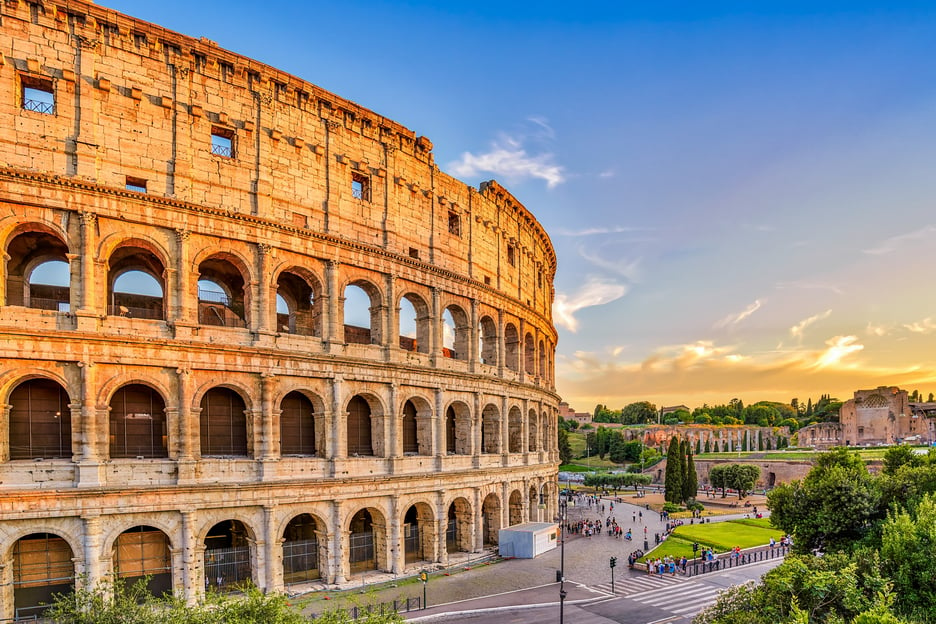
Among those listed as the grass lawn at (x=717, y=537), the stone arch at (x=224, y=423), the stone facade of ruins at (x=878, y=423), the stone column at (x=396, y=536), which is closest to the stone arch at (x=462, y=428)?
the stone column at (x=396, y=536)

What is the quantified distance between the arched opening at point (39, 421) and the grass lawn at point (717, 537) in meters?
29.6

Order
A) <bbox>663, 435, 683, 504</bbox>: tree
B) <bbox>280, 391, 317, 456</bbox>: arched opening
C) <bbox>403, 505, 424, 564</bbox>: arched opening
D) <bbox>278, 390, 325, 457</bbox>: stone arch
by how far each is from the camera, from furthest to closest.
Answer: <bbox>663, 435, 683, 504</bbox>: tree, <bbox>403, 505, 424, 564</bbox>: arched opening, <bbox>280, 391, 317, 456</bbox>: arched opening, <bbox>278, 390, 325, 457</bbox>: stone arch

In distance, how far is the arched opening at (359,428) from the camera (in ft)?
101

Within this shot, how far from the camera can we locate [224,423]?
2666 centimetres

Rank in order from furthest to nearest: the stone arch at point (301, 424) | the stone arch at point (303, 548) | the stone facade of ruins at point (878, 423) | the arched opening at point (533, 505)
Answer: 1. the stone facade of ruins at point (878, 423)
2. the arched opening at point (533, 505)
3. the stone arch at point (301, 424)
4. the stone arch at point (303, 548)

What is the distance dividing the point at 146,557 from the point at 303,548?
6322mm

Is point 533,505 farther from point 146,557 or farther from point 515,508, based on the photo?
point 146,557

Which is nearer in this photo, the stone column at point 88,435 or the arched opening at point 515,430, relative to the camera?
the stone column at point 88,435

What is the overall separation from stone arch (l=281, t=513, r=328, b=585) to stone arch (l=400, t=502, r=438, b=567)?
14.6 ft

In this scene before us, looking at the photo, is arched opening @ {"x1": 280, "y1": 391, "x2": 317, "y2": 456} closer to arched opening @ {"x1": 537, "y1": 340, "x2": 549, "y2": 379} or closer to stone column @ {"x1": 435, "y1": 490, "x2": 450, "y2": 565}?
stone column @ {"x1": 435, "y1": 490, "x2": 450, "y2": 565}

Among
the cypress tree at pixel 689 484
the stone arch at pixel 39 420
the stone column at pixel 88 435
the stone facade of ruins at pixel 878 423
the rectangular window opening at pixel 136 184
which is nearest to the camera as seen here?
the stone column at pixel 88 435

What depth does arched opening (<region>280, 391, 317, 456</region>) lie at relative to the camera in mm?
28312

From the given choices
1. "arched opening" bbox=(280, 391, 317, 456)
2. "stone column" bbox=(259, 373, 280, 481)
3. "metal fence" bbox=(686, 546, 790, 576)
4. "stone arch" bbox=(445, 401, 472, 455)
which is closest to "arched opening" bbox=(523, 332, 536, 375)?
"stone arch" bbox=(445, 401, 472, 455)

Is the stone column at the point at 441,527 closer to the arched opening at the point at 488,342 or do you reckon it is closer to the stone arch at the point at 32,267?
the arched opening at the point at 488,342
